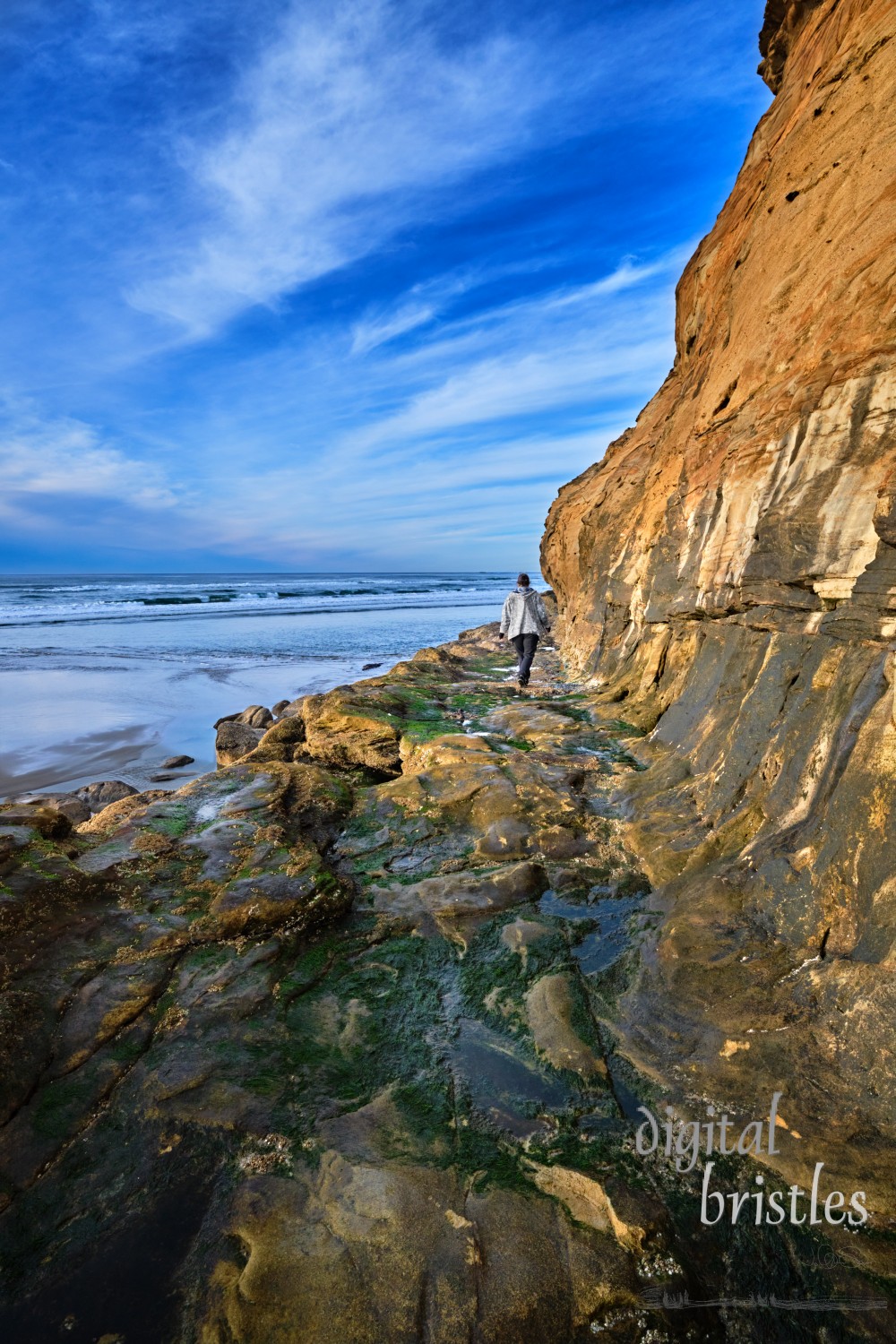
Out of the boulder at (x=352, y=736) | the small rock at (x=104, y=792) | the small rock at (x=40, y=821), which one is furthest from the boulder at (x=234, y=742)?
the small rock at (x=40, y=821)

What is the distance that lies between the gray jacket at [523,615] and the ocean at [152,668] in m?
6.86

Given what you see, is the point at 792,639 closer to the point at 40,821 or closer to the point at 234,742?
the point at 40,821

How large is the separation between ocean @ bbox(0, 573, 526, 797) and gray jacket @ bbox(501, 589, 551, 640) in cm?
686

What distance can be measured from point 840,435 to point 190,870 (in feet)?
21.3

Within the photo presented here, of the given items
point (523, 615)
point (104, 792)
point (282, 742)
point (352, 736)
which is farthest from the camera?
point (523, 615)

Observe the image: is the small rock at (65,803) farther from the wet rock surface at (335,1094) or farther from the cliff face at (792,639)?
the cliff face at (792,639)

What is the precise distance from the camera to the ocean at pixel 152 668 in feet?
42.1

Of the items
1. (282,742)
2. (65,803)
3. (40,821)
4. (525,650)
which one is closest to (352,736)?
(282,742)

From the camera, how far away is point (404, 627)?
3853 centimetres

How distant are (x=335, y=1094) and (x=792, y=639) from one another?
487cm

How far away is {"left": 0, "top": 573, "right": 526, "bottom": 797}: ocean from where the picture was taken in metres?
12.8

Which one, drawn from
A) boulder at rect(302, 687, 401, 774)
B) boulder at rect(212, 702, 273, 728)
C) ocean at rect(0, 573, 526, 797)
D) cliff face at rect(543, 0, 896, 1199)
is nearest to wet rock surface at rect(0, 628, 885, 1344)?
cliff face at rect(543, 0, 896, 1199)

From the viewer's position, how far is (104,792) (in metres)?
10.4

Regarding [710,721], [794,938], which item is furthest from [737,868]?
[710,721]
